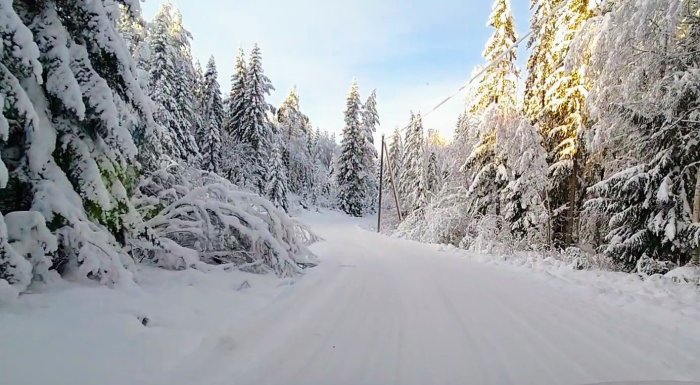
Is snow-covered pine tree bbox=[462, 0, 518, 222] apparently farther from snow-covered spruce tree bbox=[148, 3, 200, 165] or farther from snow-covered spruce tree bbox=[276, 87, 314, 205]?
snow-covered spruce tree bbox=[276, 87, 314, 205]

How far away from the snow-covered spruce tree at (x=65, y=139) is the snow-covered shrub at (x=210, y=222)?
0.96 metres

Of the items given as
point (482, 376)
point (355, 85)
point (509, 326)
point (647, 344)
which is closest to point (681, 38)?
point (647, 344)

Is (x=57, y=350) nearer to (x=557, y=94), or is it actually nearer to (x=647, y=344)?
(x=647, y=344)

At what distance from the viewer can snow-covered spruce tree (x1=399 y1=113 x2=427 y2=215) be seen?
3081 cm

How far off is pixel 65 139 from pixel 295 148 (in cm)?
4155

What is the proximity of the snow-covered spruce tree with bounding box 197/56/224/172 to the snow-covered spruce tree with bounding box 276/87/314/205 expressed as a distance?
14168mm

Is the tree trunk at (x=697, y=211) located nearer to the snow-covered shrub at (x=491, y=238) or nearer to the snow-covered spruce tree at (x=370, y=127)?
the snow-covered shrub at (x=491, y=238)

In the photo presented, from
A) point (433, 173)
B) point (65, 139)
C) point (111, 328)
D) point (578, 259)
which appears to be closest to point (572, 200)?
point (578, 259)

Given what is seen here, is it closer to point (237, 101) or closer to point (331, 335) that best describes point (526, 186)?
point (331, 335)

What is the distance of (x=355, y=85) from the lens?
39.8 meters

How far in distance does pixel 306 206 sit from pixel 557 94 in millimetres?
32178

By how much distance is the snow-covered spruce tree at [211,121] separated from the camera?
2608 cm

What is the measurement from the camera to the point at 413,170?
112ft

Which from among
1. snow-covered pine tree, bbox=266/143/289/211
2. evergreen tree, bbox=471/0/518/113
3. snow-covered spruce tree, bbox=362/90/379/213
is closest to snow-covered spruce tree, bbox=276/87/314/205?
snow-covered spruce tree, bbox=362/90/379/213
